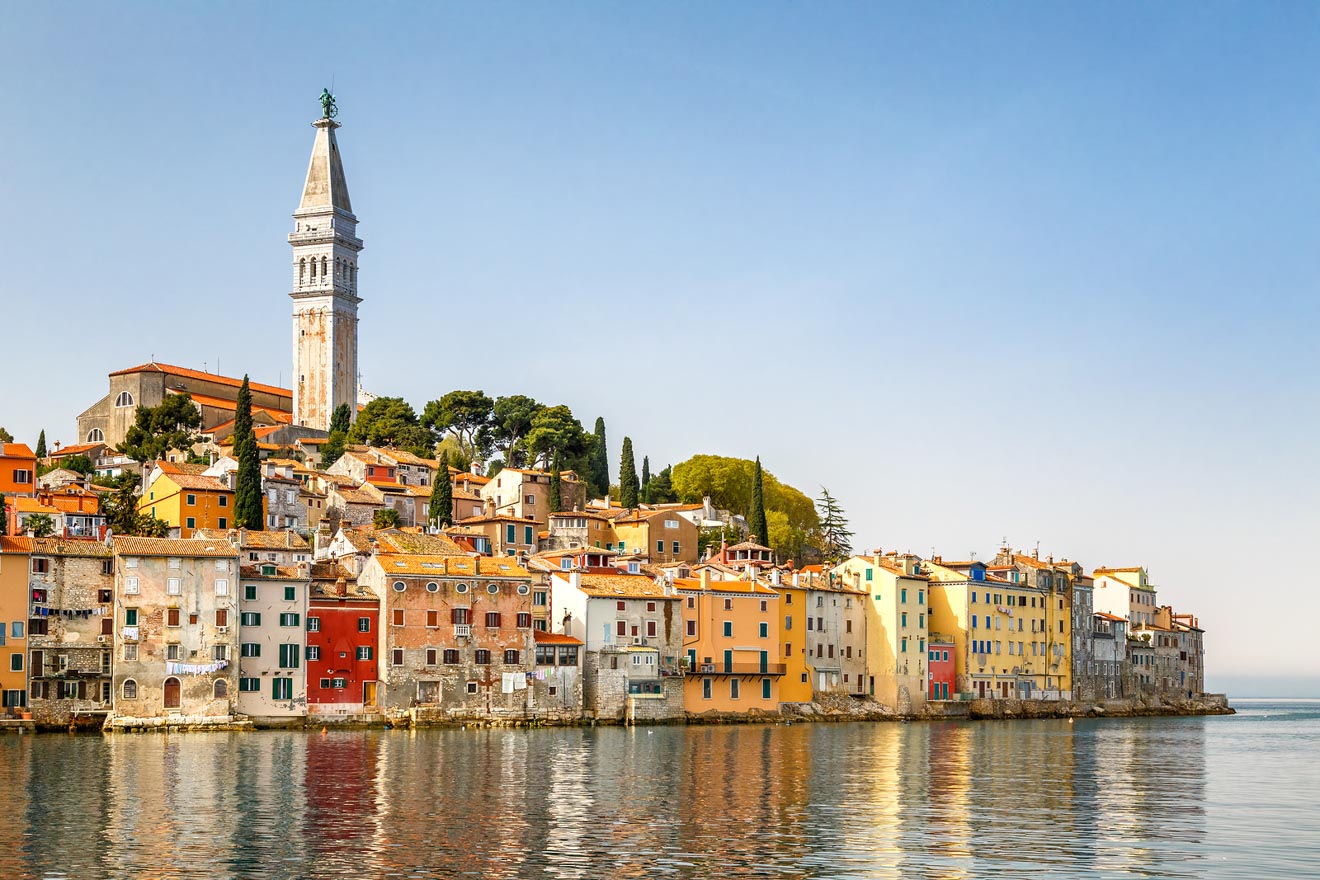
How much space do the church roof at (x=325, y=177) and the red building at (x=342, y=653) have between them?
72.9m

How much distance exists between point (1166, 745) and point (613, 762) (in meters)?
30.0

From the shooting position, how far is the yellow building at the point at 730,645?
7681cm

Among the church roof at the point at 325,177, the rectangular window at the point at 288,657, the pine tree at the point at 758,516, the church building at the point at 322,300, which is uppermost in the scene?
the church roof at the point at 325,177

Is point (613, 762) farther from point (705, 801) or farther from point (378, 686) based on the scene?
point (378, 686)

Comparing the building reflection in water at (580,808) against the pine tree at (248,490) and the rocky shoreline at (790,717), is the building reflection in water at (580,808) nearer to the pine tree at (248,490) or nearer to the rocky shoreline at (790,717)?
the rocky shoreline at (790,717)

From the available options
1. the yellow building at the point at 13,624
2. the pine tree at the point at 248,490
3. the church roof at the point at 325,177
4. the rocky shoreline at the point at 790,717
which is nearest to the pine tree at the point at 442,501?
the pine tree at the point at 248,490

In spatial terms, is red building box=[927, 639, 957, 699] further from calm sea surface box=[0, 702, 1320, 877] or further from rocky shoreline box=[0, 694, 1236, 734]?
calm sea surface box=[0, 702, 1320, 877]

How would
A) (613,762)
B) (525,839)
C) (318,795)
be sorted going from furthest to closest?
(613,762)
(318,795)
(525,839)

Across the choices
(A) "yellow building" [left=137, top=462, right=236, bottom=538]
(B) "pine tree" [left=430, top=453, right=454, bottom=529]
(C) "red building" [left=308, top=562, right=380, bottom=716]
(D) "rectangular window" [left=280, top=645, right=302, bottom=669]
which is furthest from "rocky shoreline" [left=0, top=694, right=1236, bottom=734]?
(A) "yellow building" [left=137, top=462, right=236, bottom=538]

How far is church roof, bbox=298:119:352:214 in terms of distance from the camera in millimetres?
135375

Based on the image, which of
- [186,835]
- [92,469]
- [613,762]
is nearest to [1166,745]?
[613,762]

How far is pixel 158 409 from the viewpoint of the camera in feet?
374

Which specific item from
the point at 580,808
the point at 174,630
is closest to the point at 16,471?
the point at 174,630

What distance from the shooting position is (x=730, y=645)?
7812cm
